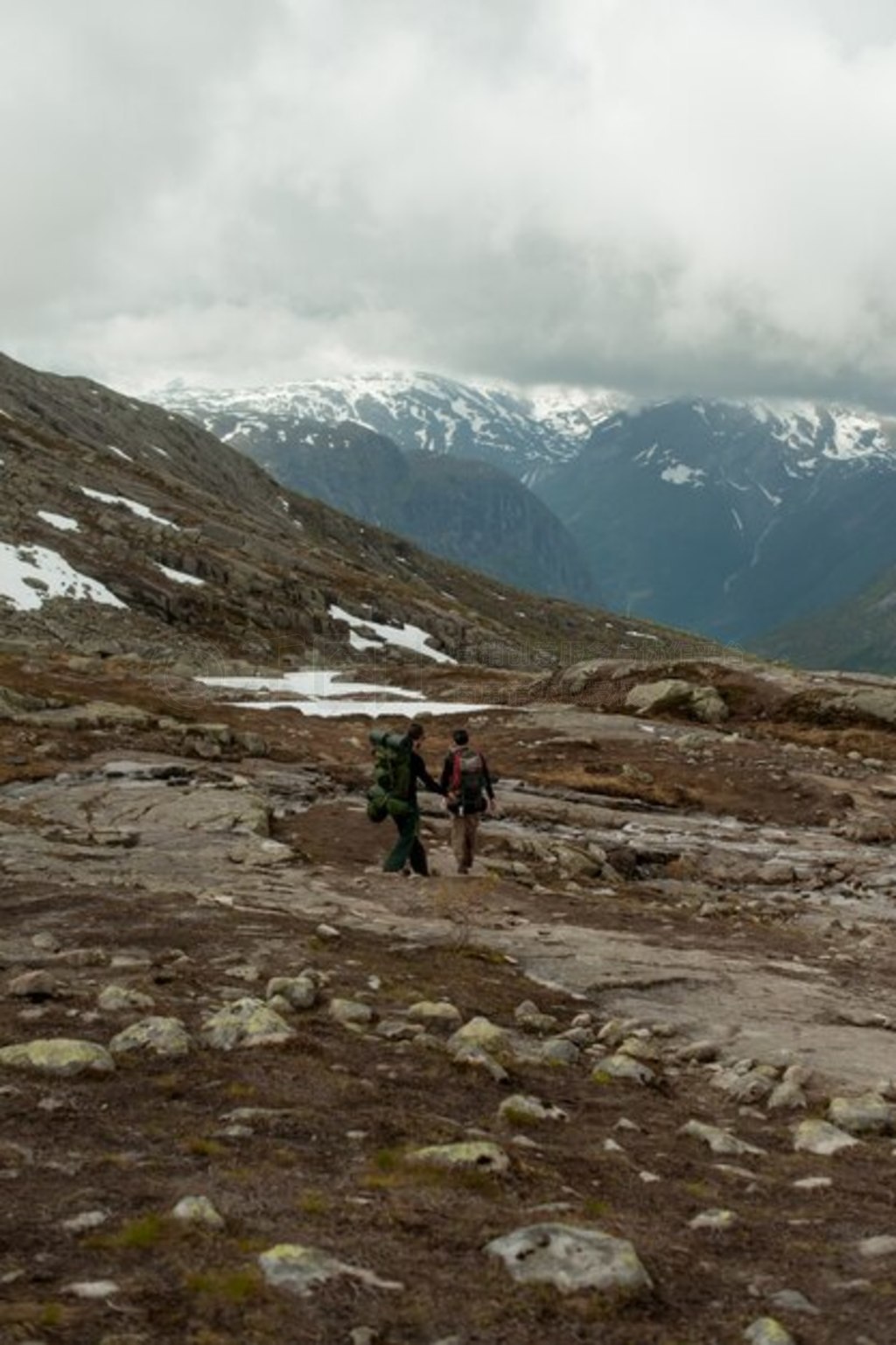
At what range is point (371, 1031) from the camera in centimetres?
1123

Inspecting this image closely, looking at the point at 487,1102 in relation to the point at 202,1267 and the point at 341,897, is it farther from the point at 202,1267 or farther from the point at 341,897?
the point at 341,897

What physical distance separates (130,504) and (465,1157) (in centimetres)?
14858

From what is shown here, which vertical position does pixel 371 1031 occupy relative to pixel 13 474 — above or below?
below

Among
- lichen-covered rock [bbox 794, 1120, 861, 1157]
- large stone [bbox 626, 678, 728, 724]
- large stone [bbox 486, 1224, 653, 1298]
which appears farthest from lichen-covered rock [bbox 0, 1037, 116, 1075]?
large stone [bbox 626, 678, 728, 724]

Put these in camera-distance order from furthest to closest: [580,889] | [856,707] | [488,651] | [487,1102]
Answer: [488,651] → [856,707] → [580,889] → [487,1102]

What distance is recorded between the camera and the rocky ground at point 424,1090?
6.07 metres

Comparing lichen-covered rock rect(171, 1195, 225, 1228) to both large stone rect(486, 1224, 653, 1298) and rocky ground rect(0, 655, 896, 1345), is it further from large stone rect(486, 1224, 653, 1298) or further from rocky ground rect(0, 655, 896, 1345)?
large stone rect(486, 1224, 653, 1298)

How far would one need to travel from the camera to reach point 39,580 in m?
104

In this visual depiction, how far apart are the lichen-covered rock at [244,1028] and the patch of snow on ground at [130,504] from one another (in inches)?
5371

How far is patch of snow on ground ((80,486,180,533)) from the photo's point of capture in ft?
465

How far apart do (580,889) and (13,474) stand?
12937 centimetres

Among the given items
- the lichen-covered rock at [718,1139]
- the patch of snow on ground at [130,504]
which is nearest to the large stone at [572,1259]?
the lichen-covered rock at [718,1139]

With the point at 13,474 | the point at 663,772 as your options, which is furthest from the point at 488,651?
the point at 663,772

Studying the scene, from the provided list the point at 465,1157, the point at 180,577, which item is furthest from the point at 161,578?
the point at 465,1157
